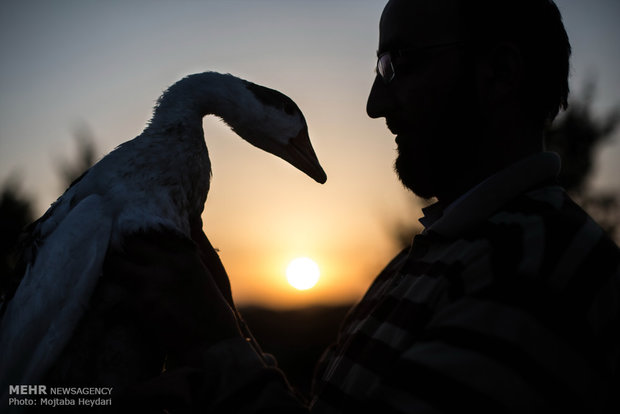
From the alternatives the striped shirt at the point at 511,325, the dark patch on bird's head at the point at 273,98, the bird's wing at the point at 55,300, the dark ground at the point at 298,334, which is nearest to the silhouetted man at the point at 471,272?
the striped shirt at the point at 511,325

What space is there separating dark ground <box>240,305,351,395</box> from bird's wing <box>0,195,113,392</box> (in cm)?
1555

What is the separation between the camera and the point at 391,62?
2439 millimetres

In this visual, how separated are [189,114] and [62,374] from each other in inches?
59.0

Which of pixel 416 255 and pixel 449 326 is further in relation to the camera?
pixel 416 255

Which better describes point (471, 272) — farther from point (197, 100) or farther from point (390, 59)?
point (197, 100)

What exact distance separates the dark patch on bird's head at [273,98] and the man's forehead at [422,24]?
3.34 ft

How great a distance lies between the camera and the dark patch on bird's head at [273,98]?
3.29m

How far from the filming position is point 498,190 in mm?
1904

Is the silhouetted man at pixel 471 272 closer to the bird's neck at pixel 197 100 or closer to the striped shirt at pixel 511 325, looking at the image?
the striped shirt at pixel 511 325

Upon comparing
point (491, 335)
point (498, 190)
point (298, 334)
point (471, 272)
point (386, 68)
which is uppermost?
point (386, 68)

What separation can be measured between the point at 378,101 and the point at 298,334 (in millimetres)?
27288

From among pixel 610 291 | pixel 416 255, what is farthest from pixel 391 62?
pixel 610 291

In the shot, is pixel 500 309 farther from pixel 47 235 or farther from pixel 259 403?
pixel 47 235

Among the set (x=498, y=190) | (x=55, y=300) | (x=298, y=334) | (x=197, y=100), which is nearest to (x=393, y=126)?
(x=498, y=190)
